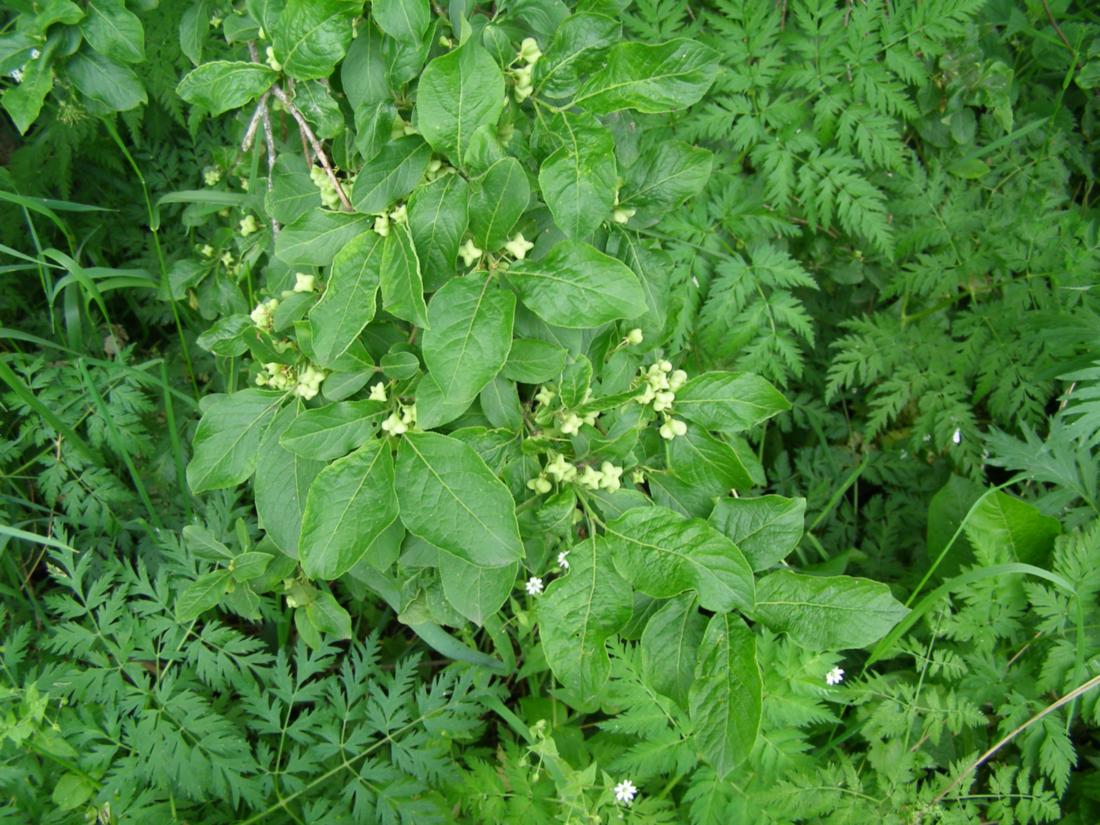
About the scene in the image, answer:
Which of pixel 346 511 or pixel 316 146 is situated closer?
pixel 346 511

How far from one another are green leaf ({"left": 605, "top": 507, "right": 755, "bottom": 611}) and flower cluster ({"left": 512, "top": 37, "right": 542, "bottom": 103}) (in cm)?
64

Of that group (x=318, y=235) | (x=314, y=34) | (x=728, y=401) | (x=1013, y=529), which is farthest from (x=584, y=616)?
(x=1013, y=529)

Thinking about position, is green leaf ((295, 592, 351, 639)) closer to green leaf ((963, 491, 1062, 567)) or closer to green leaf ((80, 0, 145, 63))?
green leaf ((80, 0, 145, 63))

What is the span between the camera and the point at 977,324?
91.7 inches

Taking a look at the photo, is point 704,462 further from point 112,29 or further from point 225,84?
point 112,29

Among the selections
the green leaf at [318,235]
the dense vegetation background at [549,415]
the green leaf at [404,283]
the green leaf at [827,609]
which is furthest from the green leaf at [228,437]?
the green leaf at [827,609]

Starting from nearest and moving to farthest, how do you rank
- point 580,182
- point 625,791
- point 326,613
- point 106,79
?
point 580,182 < point 106,79 < point 326,613 < point 625,791

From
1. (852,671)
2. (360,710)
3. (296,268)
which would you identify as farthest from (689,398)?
(852,671)

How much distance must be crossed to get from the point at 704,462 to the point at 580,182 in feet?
1.77

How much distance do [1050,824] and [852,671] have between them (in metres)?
0.57

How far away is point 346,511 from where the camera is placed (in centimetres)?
112

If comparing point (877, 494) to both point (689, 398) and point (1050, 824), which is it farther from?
point (689, 398)

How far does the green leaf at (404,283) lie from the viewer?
3.45 ft

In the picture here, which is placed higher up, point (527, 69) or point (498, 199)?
point (527, 69)
